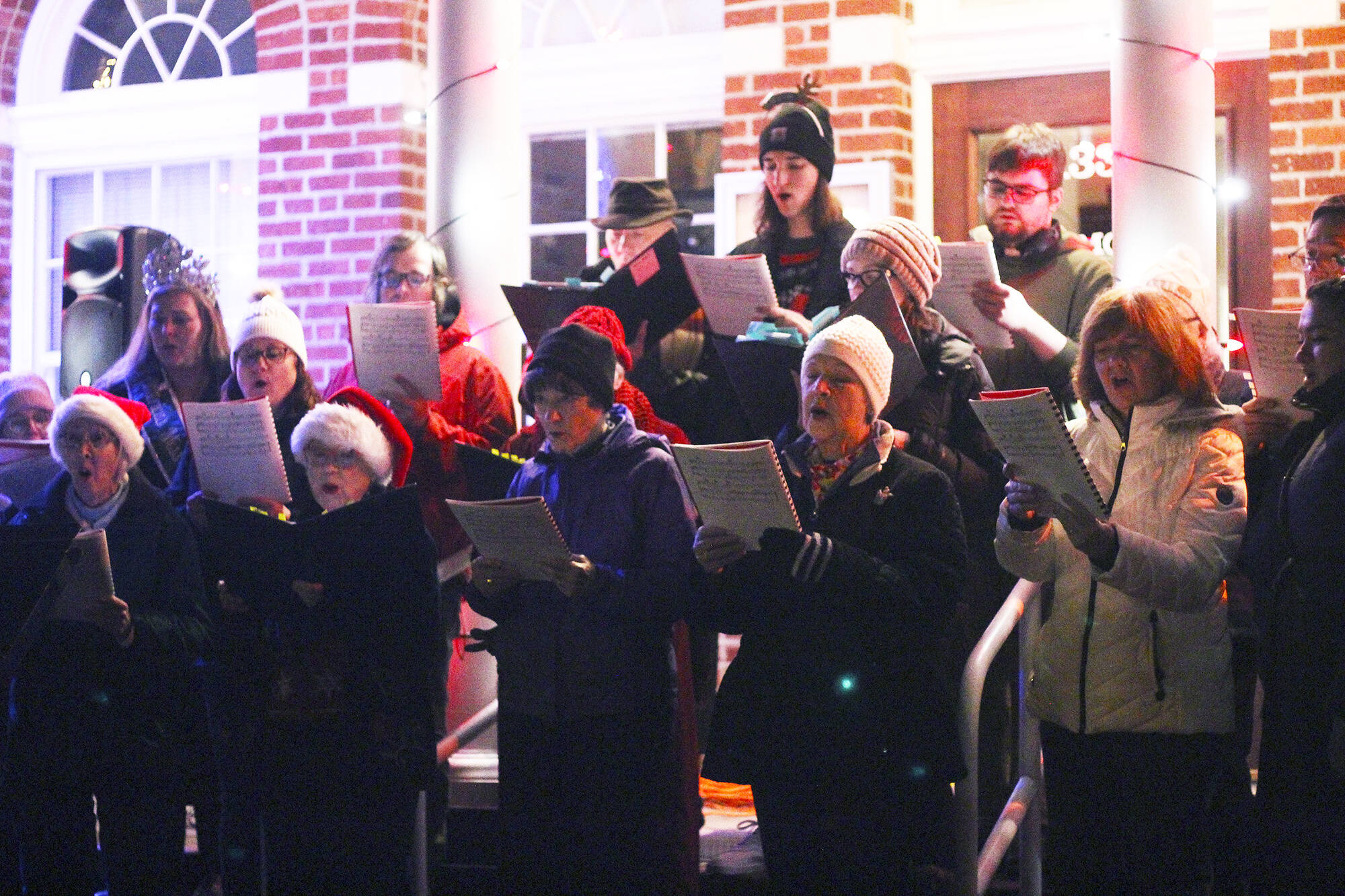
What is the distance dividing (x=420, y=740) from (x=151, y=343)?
147cm

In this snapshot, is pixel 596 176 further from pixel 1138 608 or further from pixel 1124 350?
pixel 1138 608

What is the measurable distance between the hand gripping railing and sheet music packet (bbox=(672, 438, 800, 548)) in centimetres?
49

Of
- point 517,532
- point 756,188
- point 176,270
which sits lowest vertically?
point 517,532

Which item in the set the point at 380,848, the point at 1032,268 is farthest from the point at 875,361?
the point at 380,848

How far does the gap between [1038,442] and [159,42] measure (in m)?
5.52

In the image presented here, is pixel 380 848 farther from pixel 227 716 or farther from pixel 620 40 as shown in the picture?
pixel 620 40

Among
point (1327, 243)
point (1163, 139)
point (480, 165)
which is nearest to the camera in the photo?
point (1327, 243)

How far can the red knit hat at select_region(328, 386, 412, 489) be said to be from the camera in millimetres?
3723

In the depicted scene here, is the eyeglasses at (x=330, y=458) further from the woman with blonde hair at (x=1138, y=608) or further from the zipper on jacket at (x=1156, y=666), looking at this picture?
the zipper on jacket at (x=1156, y=666)

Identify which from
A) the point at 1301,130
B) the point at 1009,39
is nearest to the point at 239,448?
the point at 1009,39

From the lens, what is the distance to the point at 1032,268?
390cm

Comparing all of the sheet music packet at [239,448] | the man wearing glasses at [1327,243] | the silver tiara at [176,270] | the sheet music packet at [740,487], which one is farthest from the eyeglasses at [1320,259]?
the silver tiara at [176,270]

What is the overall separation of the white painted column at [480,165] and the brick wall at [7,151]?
3.24m

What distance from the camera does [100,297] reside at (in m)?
5.25
